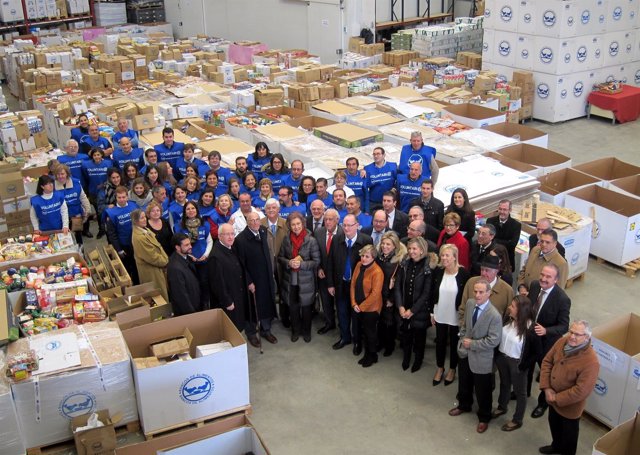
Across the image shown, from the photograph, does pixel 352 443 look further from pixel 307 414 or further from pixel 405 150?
pixel 405 150

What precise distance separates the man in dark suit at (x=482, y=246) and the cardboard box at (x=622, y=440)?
6.24 ft

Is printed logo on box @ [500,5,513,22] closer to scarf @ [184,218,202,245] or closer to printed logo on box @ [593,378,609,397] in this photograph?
scarf @ [184,218,202,245]

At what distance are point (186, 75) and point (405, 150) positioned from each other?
346 inches

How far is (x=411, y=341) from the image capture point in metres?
6.38

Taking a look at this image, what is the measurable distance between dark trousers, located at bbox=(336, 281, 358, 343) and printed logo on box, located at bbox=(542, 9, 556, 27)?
9.32 metres

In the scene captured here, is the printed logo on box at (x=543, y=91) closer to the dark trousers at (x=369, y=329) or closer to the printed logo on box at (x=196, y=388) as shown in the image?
the dark trousers at (x=369, y=329)

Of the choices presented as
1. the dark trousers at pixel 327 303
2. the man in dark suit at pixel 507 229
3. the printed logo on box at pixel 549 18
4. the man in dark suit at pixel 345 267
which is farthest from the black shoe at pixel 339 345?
the printed logo on box at pixel 549 18

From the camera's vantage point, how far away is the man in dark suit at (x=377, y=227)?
21.3 ft

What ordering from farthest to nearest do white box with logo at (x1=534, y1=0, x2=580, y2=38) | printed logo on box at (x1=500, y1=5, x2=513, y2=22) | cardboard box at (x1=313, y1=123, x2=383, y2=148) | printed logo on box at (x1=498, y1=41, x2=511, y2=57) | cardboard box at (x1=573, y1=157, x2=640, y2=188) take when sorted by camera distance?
printed logo on box at (x1=498, y1=41, x2=511, y2=57)
printed logo on box at (x1=500, y1=5, x2=513, y2=22)
white box with logo at (x1=534, y1=0, x2=580, y2=38)
cardboard box at (x1=313, y1=123, x2=383, y2=148)
cardboard box at (x1=573, y1=157, x2=640, y2=188)

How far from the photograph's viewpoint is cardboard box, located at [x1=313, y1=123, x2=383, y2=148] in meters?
10.0

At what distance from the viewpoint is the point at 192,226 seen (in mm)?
6797

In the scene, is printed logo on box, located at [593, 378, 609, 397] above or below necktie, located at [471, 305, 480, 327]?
below

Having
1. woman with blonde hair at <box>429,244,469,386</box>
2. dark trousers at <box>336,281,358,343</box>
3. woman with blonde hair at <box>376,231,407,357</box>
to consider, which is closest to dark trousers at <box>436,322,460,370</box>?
woman with blonde hair at <box>429,244,469,386</box>

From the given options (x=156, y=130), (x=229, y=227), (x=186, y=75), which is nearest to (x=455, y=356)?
(x=229, y=227)
